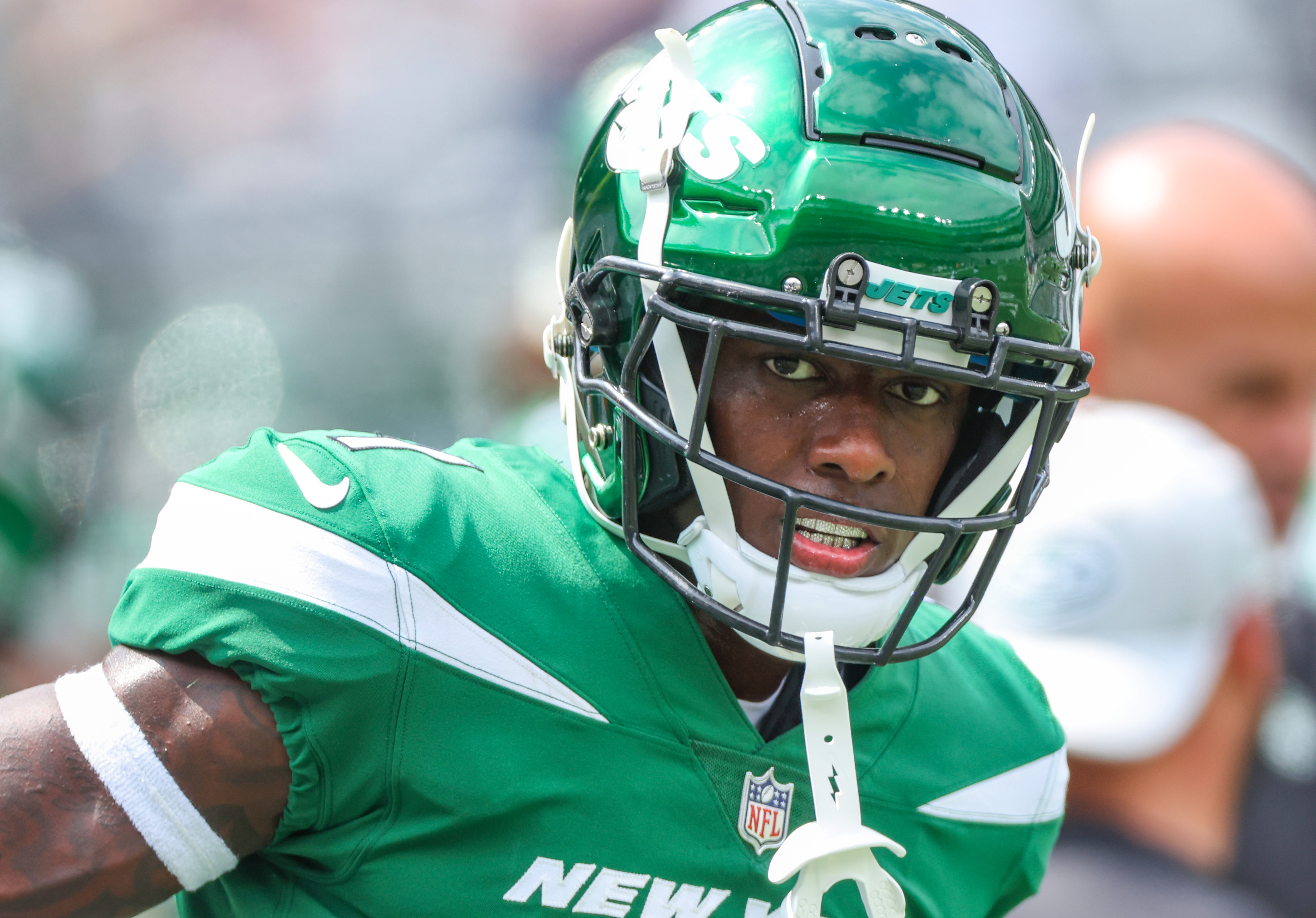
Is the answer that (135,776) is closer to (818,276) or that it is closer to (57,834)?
(57,834)

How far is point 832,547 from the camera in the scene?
1.27m

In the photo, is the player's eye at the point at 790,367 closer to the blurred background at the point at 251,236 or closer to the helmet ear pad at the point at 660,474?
the helmet ear pad at the point at 660,474

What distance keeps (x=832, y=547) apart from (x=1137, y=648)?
6.99 feet

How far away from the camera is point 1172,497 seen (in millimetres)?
3025

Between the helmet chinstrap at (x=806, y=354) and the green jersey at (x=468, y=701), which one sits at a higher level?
the helmet chinstrap at (x=806, y=354)

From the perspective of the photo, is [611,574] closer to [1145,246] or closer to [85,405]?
[1145,246]

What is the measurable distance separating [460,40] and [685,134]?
253 cm

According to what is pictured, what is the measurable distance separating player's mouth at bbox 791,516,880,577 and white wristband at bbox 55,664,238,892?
24.5 inches

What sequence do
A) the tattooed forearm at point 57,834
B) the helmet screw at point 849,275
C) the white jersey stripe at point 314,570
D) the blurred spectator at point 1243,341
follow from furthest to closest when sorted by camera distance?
1. the blurred spectator at point 1243,341
2. the helmet screw at point 849,275
3. the white jersey stripe at point 314,570
4. the tattooed forearm at point 57,834

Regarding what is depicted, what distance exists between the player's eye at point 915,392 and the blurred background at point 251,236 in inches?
92.3

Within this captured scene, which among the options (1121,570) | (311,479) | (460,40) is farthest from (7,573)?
(1121,570)

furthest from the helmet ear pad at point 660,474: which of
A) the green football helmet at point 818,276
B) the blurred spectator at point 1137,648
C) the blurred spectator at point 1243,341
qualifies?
the blurred spectator at point 1243,341

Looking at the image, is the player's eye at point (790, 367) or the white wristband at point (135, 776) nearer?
the white wristband at point (135, 776)

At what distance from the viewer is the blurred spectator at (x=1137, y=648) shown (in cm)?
303
